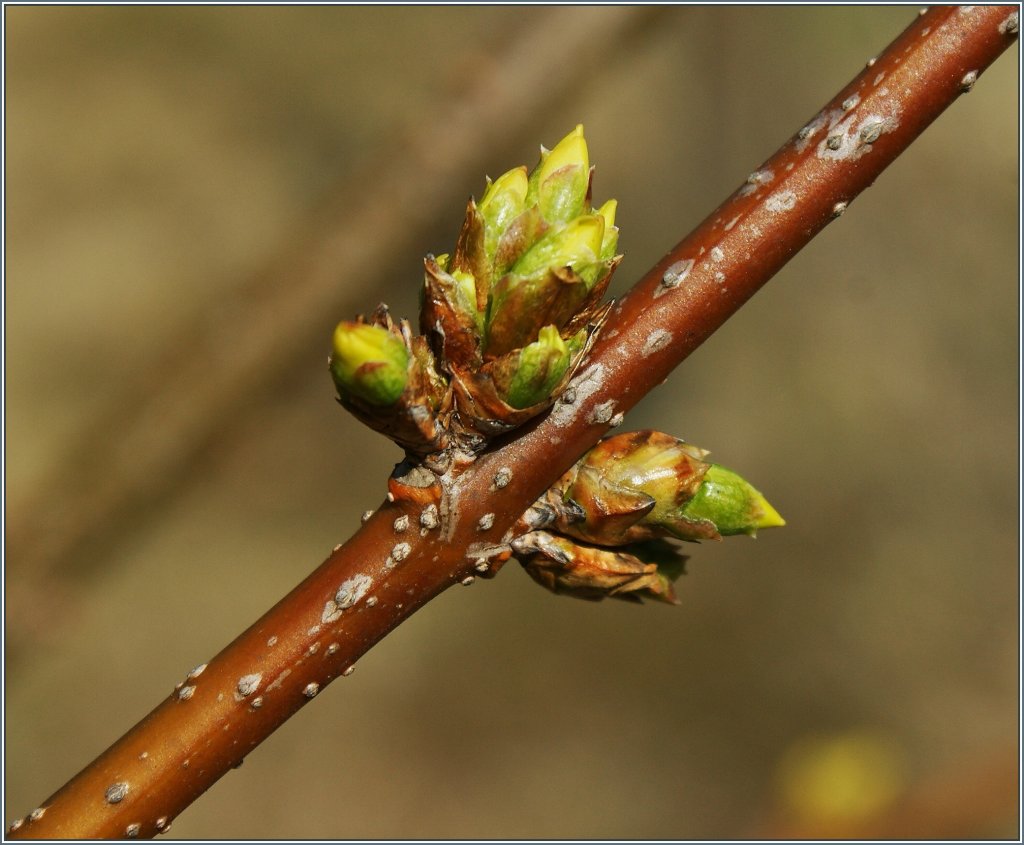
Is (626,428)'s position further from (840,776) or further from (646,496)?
(646,496)

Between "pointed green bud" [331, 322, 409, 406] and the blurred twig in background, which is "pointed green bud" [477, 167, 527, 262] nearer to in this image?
"pointed green bud" [331, 322, 409, 406]

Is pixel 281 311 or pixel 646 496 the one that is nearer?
pixel 646 496

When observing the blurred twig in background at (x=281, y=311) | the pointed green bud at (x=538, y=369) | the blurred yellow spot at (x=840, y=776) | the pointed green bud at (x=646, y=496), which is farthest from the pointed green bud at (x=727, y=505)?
the blurred yellow spot at (x=840, y=776)

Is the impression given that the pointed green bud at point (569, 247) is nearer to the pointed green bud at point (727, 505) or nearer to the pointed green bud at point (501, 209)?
the pointed green bud at point (501, 209)

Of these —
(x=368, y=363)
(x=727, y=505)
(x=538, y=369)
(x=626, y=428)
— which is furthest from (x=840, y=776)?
(x=368, y=363)

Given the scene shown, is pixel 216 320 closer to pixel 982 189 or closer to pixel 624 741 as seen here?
pixel 624 741

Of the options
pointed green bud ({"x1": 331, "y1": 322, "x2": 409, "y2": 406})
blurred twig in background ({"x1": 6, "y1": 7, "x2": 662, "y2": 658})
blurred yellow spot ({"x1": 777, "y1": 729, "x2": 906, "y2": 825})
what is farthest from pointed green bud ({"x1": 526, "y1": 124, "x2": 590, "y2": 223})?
blurred yellow spot ({"x1": 777, "y1": 729, "x2": 906, "y2": 825})
